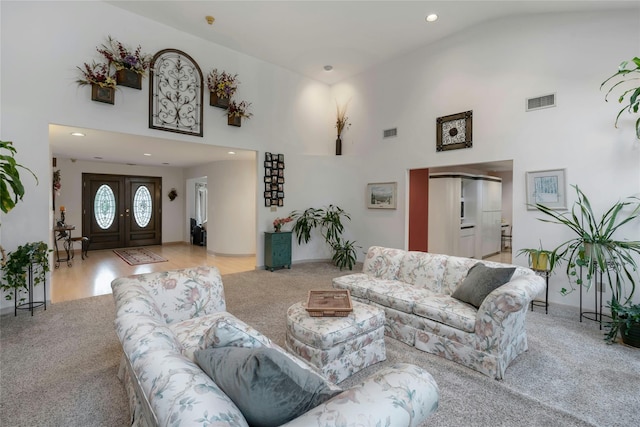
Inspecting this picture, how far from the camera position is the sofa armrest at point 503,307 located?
6.97ft

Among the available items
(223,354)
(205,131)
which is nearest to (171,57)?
(205,131)

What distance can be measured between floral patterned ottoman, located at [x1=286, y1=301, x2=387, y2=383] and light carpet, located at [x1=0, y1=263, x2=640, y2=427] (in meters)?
0.11

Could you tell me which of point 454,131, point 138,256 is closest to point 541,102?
point 454,131

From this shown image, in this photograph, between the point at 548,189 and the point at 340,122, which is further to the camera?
the point at 340,122

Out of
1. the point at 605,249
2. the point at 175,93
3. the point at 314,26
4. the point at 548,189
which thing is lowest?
the point at 605,249

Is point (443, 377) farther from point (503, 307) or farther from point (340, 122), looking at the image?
point (340, 122)

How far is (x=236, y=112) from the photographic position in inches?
206

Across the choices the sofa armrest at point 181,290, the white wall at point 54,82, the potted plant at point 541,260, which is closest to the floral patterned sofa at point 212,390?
the sofa armrest at point 181,290

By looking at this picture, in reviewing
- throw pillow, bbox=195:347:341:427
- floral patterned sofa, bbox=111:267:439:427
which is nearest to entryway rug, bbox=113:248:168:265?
floral patterned sofa, bbox=111:267:439:427

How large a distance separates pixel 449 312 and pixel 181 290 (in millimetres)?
Result: 2179

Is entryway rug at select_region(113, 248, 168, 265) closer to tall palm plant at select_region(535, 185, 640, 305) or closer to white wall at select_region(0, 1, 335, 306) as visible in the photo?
white wall at select_region(0, 1, 335, 306)

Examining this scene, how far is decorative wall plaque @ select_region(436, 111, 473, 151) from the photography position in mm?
4691

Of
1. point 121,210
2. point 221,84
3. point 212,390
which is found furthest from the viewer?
point 121,210

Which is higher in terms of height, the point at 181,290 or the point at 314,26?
the point at 314,26
